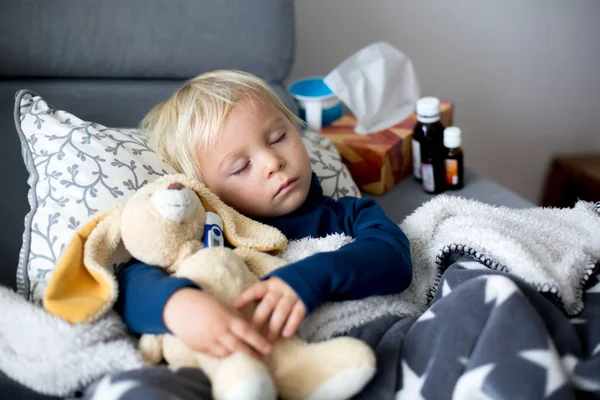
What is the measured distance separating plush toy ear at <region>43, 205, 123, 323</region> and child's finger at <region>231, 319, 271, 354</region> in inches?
7.4

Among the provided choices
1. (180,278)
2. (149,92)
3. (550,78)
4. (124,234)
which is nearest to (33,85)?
(149,92)

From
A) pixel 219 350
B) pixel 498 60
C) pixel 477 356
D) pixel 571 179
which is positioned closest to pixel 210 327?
pixel 219 350

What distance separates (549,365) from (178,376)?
1.36 ft

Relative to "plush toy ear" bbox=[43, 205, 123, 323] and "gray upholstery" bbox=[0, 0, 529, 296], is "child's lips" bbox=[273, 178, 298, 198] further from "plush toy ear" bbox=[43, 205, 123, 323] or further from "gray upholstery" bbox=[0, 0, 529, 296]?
"gray upholstery" bbox=[0, 0, 529, 296]

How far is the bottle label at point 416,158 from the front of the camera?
137 centimetres

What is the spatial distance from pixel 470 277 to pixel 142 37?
93 centimetres

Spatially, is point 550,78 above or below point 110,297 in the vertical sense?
below

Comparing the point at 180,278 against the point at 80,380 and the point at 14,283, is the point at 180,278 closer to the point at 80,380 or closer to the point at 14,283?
the point at 80,380

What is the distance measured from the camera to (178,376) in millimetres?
681

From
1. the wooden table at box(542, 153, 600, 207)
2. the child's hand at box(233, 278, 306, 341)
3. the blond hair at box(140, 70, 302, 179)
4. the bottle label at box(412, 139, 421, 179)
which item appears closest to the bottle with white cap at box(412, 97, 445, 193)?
the bottle label at box(412, 139, 421, 179)

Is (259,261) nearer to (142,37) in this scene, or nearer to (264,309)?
(264,309)

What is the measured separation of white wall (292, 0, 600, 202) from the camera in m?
1.83

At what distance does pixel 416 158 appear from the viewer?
1.38 m

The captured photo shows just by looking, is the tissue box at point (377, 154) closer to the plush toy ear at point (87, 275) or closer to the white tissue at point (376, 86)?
the white tissue at point (376, 86)
